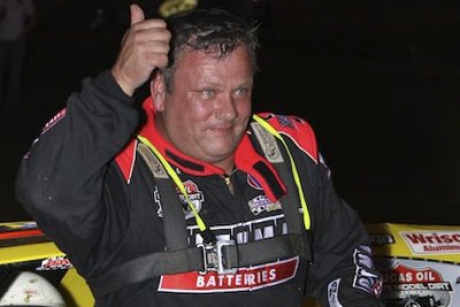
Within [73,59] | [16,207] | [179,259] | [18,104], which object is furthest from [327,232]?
[73,59]

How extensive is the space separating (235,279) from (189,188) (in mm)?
309

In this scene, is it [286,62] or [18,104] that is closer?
[18,104]

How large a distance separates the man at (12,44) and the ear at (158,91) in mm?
7726

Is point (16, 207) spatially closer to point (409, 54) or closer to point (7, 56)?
point (7, 56)

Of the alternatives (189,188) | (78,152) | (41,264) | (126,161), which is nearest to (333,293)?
(189,188)

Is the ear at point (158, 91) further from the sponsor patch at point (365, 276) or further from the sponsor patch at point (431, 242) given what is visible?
the sponsor patch at point (431, 242)

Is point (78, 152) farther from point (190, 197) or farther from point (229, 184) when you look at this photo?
point (229, 184)

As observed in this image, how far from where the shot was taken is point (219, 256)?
3184 mm

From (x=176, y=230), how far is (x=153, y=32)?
62cm

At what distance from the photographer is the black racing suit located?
2.84 meters

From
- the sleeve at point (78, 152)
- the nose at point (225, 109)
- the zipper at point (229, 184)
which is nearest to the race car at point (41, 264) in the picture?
the sleeve at point (78, 152)

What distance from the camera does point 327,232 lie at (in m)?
3.54

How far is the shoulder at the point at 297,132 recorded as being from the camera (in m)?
3.50

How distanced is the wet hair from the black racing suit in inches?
9.7
